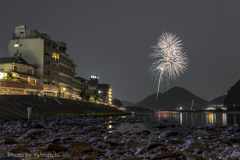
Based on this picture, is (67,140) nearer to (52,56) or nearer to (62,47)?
(52,56)

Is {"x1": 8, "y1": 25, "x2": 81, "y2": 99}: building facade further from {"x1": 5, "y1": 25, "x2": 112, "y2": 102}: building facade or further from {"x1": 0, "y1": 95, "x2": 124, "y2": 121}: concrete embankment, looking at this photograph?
{"x1": 0, "y1": 95, "x2": 124, "y2": 121}: concrete embankment

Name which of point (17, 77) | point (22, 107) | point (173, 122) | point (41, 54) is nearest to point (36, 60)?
point (41, 54)

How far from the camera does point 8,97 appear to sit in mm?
37531

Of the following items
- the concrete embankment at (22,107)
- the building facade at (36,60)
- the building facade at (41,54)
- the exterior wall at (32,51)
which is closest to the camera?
the concrete embankment at (22,107)

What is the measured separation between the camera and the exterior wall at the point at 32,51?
210ft

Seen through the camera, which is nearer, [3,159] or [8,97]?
[3,159]

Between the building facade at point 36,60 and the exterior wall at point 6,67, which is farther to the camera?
the building facade at point 36,60

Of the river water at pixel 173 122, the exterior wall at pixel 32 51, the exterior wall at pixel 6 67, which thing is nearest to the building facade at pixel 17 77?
the exterior wall at pixel 6 67

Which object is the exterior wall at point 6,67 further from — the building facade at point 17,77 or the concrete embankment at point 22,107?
the concrete embankment at point 22,107

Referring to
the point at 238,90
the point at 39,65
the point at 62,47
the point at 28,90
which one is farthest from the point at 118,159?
the point at 238,90

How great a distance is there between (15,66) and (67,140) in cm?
5344

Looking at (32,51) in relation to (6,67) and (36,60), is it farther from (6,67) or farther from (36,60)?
(6,67)

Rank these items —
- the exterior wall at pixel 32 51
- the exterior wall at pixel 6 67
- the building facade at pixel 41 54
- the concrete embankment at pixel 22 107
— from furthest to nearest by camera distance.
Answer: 1. the building facade at pixel 41 54
2. the exterior wall at pixel 32 51
3. the exterior wall at pixel 6 67
4. the concrete embankment at pixel 22 107

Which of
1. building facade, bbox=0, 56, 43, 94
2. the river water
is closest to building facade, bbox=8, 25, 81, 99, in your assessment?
building facade, bbox=0, 56, 43, 94
